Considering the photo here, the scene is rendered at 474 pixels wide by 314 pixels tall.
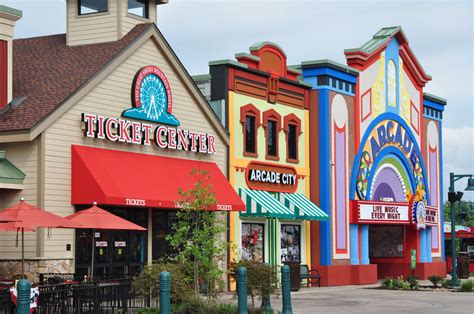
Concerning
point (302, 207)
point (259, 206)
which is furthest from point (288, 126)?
point (259, 206)

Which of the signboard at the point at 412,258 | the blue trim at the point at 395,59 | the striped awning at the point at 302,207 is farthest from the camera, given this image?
the blue trim at the point at 395,59

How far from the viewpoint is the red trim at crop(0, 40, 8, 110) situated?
1055 inches

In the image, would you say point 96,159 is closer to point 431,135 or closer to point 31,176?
point 31,176

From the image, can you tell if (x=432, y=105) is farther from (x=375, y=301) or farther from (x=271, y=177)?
(x=375, y=301)

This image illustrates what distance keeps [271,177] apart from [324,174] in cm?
330

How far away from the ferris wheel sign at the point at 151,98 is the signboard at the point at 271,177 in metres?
5.33

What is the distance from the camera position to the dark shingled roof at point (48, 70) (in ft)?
84.7

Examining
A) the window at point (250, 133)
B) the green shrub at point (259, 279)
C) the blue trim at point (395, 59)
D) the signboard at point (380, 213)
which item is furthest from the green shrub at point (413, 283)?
the green shrub at point (259, 279)

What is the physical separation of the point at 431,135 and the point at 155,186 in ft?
83.6

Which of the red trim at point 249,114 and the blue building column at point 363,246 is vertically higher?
the red trim at point 249,114

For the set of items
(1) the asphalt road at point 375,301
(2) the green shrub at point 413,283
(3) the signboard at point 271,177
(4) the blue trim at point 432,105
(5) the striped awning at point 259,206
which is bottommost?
(1) the asphalt road at point 375,301

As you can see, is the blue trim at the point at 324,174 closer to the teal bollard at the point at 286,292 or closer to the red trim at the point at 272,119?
the red trim at the point at 272,119

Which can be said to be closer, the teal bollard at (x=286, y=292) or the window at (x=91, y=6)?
the teal bollard at (x=286, y=292)

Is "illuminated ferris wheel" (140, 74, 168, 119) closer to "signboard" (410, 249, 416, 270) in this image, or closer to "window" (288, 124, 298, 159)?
"window" (288, 124, 298, 159)
